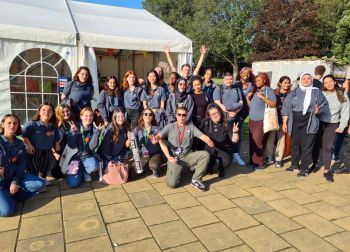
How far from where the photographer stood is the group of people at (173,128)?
4066 millimetres

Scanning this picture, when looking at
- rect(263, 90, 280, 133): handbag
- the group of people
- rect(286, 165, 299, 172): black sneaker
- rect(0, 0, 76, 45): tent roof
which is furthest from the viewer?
rect(0, 0, 76, 45): tent roof

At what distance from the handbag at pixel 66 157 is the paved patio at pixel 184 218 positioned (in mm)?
250

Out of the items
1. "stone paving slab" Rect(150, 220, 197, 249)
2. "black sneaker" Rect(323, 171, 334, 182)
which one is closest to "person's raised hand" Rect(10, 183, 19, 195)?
"stone paving slab" Rect(150, 220, 197, 249)

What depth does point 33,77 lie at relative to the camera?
6.66 m

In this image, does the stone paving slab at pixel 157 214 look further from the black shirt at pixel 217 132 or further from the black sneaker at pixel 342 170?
the black sneaker at pixel 342 170

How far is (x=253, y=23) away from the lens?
33.0 meters

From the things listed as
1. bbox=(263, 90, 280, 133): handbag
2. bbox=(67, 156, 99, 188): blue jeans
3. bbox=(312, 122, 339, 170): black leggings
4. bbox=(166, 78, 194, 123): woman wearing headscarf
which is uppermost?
bbox=(166, 78, 194, 123): woman wearing headscarf

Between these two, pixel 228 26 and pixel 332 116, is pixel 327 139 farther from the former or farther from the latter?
pixel 228 26

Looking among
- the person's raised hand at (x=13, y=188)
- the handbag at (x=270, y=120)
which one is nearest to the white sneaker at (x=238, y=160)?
the handbag at (x=270, y=120)

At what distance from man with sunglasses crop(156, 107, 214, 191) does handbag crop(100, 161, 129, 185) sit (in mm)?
633

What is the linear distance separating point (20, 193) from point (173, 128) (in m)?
2.12

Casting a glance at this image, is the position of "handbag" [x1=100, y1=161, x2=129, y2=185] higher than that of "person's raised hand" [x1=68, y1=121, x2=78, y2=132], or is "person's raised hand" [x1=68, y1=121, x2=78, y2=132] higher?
"person's raised hand" [x1=68, y1=121, x2=78, y2=132]

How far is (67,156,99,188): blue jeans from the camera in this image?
411 cm

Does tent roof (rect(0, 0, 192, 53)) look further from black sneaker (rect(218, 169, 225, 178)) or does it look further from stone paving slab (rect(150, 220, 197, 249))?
stone paving slab (rect(150, 220, 197, 249))
